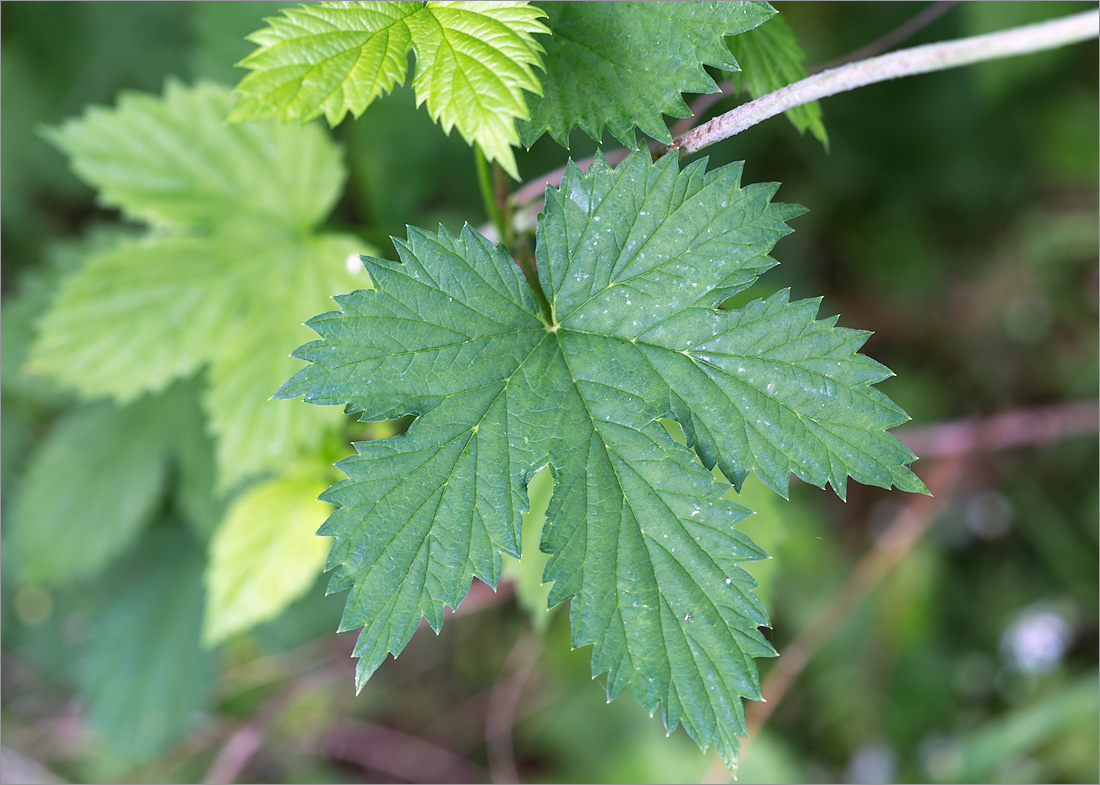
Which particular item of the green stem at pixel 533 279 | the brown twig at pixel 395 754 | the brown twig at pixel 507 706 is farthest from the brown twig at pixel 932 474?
the green stem at pixel 533 279

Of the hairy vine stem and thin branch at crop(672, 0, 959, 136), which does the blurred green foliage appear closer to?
thin branch at crop(672, 0, 959, 136)

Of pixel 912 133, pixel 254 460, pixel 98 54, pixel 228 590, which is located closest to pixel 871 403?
pixel 254 460

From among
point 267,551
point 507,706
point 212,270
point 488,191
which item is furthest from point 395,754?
point 488,191

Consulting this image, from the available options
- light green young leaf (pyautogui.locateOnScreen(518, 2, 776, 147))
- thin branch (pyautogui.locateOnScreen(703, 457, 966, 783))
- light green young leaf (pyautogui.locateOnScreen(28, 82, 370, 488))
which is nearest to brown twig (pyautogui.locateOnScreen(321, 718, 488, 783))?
thin branch (pyautogui.locateOnScreen(703, 457, 966, 783))

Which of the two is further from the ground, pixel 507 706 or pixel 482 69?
pixel 482 69

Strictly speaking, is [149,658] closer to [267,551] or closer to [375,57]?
[267,551]

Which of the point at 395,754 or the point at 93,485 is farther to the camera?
the point at 395,754

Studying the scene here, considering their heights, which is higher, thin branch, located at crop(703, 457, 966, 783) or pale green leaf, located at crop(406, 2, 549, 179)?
pale green leaf, located at crop(406, 2, 549, 179)
